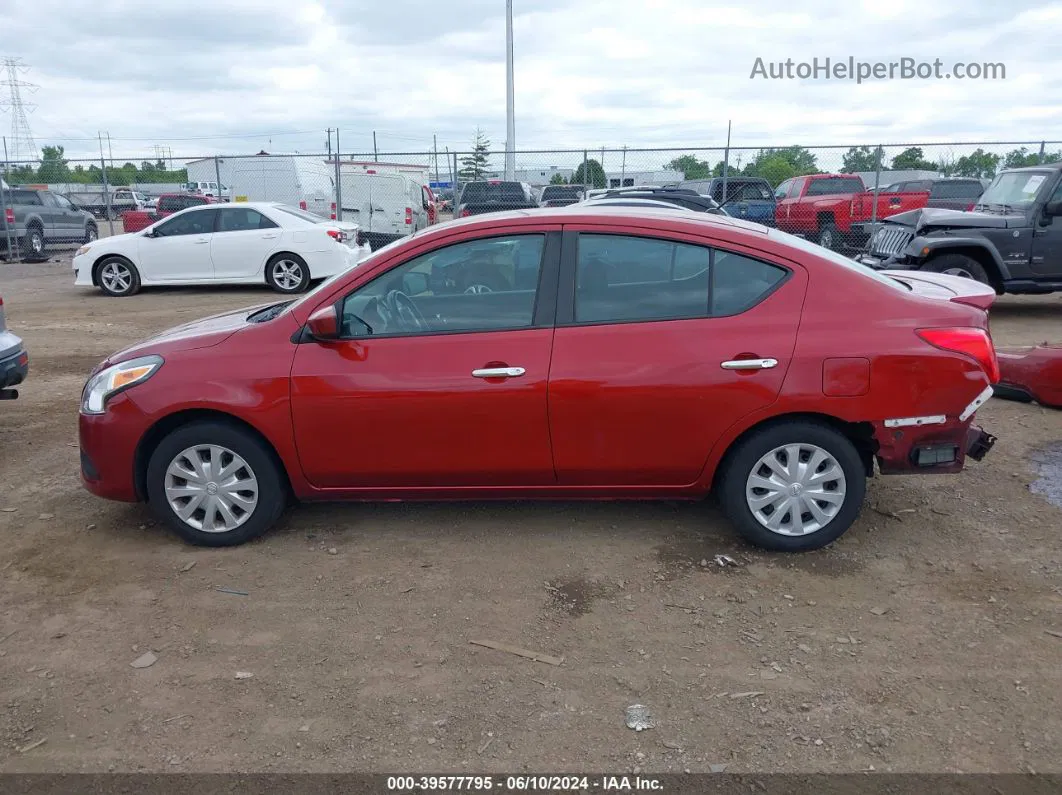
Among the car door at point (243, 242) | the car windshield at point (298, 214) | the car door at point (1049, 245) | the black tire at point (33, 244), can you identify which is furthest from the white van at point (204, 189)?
the car door at point (1049, 245)

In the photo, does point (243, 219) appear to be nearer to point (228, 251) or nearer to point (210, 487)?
point (228, 251)

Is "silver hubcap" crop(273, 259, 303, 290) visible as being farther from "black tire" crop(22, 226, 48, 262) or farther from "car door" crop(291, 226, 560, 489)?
"black tire" crop(22, 226, 48, 262)

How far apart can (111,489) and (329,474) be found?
1.17 m

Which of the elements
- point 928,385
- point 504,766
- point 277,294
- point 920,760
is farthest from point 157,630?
point 277,294

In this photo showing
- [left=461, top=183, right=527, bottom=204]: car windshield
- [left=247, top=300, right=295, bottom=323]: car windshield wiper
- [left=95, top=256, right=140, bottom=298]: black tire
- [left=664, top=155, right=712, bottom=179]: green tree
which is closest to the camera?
[left=247, top=300, right=295, bottom=323]: car windshield wiper

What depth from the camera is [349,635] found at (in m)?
3.66

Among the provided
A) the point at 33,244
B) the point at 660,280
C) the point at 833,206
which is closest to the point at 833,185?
the point at 833,206

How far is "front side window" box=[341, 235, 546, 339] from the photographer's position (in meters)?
4.31

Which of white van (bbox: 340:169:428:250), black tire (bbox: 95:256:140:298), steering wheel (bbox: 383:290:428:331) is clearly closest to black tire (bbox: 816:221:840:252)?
white van (bbox: 340:169:428:250)

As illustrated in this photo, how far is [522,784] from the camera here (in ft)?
9.11

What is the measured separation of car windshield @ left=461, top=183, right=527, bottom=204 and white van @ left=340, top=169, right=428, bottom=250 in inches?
56.1

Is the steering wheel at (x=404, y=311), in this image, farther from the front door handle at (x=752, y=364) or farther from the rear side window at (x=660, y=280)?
the front door handle at (x=752, y=364)

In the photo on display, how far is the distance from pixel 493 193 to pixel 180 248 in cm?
744

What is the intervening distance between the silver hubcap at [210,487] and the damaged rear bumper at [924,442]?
3135mm
